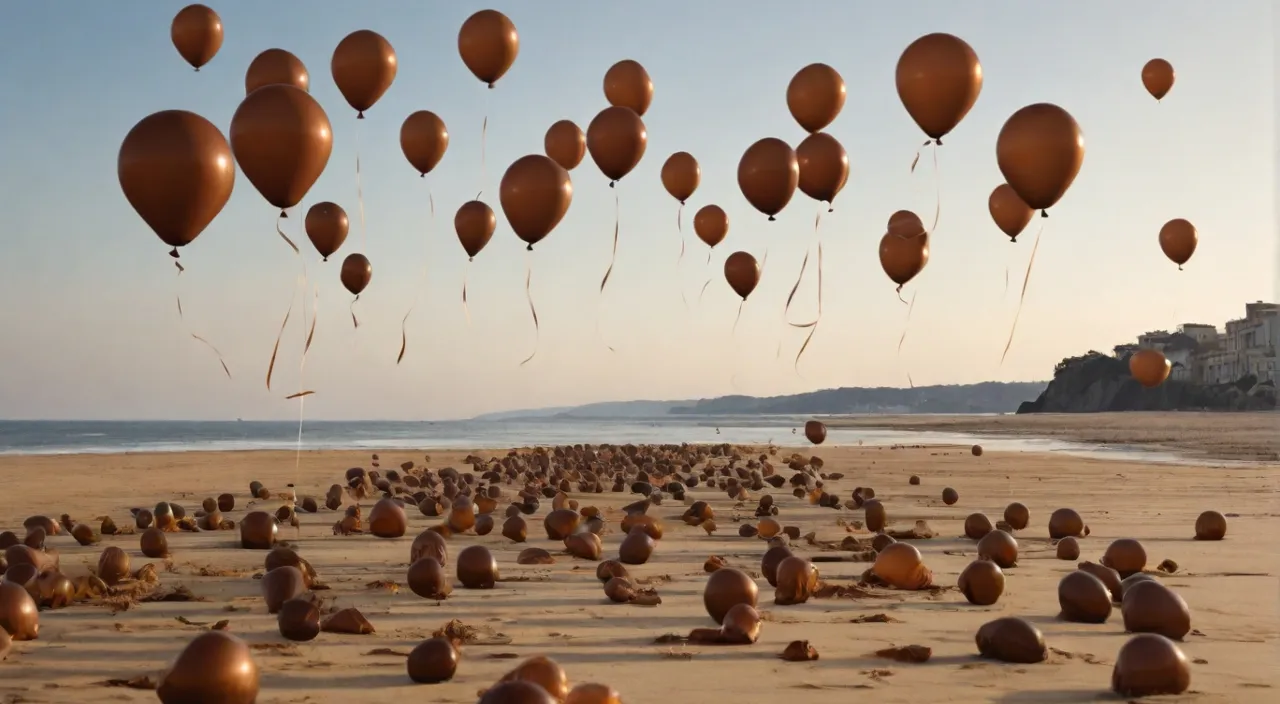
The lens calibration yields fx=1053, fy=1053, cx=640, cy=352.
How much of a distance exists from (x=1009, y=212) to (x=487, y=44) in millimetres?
6226

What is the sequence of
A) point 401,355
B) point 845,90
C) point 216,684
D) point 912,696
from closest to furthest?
point 216,684, point 912,696, point 401,355, point 845,90

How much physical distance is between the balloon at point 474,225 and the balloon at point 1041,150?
6053 millimetres

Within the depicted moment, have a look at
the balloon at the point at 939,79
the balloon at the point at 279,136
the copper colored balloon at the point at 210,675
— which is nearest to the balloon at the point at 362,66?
the balloon at the point at 279,136

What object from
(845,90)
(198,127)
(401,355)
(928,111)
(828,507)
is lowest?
(828,507)

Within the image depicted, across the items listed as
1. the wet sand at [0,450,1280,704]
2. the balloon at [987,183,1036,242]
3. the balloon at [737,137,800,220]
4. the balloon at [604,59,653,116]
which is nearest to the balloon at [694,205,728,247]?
the balloon at [604,59,653,116]

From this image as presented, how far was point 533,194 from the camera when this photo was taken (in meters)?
10.7

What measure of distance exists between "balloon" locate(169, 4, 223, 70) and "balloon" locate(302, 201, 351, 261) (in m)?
2.18

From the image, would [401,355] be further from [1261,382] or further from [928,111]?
[1261,382]

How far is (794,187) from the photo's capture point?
11.7m

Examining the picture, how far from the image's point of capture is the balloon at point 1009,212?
39.4 ft

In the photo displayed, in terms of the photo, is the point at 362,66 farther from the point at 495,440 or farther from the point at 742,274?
the point at 495,440

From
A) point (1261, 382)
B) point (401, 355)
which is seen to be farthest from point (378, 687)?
point (1261, 382)

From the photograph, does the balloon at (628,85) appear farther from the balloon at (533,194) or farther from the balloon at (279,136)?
the balloon at (279,136)

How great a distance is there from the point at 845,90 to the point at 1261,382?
238 ft
